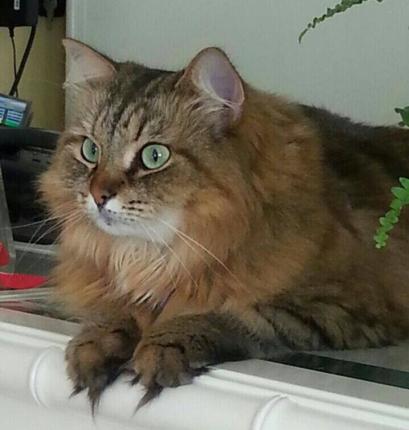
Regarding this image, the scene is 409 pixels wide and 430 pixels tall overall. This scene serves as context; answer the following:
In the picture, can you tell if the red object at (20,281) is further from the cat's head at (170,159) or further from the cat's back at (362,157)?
the cat's back at (362,157)

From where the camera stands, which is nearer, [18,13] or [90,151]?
[90,151]

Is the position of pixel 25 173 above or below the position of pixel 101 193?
below

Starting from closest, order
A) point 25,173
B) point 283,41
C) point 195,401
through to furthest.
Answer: point 195,401
point 25,173
point 283,41

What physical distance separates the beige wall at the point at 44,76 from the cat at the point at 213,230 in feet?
2.08

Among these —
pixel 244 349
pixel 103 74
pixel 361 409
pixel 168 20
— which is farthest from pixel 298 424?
pixel 168 20

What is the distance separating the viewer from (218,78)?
98 cm

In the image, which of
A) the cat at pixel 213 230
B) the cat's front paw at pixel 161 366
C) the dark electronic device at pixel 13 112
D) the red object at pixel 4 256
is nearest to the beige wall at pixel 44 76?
the dark electronic device at pixel 13 112

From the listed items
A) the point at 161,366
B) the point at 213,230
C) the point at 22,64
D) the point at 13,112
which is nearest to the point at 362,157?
the point at 213,230

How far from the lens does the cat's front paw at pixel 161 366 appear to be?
Answer: 2.76 ft

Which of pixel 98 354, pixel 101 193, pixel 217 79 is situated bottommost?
pixel 98 354

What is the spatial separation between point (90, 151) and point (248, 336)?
0.89 ft

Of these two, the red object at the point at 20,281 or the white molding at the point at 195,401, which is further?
the red object at the point at 20,281

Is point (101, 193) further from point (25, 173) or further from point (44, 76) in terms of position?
point (44, 76)

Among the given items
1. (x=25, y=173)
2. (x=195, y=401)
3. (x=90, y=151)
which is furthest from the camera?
(x=25, y=173)
